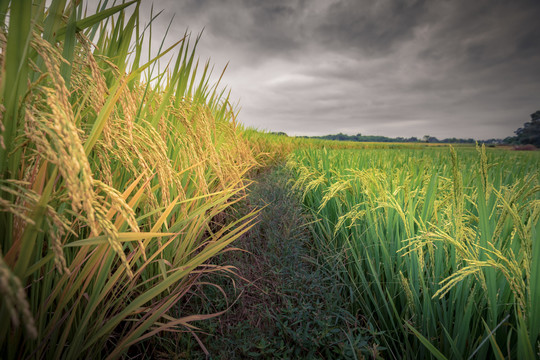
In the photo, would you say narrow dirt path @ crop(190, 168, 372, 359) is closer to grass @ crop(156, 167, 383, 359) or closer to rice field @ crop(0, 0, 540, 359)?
grass @ crop(156, 167, 383, 359)

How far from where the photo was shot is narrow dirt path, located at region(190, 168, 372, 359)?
132 centimetres

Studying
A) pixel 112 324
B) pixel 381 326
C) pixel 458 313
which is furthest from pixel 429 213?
pixel 112 324

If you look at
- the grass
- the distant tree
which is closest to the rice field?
the grass

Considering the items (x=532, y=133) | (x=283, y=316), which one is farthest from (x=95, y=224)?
(x=532, y=133)

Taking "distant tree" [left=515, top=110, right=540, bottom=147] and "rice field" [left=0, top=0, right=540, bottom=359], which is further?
"distant tree" [left=515, top=110, right=540, bottom=147]

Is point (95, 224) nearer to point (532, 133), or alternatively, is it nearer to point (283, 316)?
point (283, 316)

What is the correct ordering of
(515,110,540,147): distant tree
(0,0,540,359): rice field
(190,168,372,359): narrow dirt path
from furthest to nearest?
(515,110,540,147): distant tree, (190,168,372,359): narrow dirt path, (0,0,540,359): rice field

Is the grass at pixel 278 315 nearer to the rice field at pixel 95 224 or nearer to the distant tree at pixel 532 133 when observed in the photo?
the rice field at pixel 95 224

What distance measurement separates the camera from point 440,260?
4.83ft

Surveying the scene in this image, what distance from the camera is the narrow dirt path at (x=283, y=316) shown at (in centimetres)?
132

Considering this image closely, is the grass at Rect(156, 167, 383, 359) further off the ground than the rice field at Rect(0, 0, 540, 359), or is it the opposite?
the rice field at Rect(0, 0, 540, 359)

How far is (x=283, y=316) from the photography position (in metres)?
1.49

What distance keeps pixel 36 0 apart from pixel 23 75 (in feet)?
1.09

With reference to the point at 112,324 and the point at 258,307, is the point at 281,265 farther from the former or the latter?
the point at 112,324
